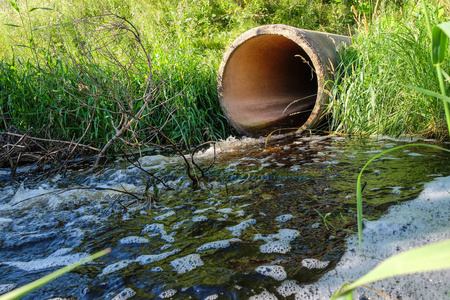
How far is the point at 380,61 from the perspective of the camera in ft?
11.8

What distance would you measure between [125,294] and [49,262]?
1.66ft

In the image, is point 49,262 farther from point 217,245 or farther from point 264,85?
point 264,85

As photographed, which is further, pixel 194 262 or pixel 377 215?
pixel 377 215

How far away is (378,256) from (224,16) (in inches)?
301

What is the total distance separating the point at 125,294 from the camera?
4.19 feet

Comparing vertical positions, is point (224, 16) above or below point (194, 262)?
above

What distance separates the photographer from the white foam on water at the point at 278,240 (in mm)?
1504

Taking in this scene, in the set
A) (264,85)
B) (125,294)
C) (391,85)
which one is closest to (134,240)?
(125,294)

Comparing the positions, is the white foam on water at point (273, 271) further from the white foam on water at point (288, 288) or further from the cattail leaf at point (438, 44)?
the cattail leaf at point (438, 44)

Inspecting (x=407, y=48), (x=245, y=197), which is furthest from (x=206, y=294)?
(x=407, y=48)

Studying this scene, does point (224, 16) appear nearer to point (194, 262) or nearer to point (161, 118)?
point (161, 118)

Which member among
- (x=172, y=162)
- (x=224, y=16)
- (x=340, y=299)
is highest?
(x=224, y=16)

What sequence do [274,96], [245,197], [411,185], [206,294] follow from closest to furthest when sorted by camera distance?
[206,294]
[411,185]
[245,197]
[274,96]

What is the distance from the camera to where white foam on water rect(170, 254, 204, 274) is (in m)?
1.42
